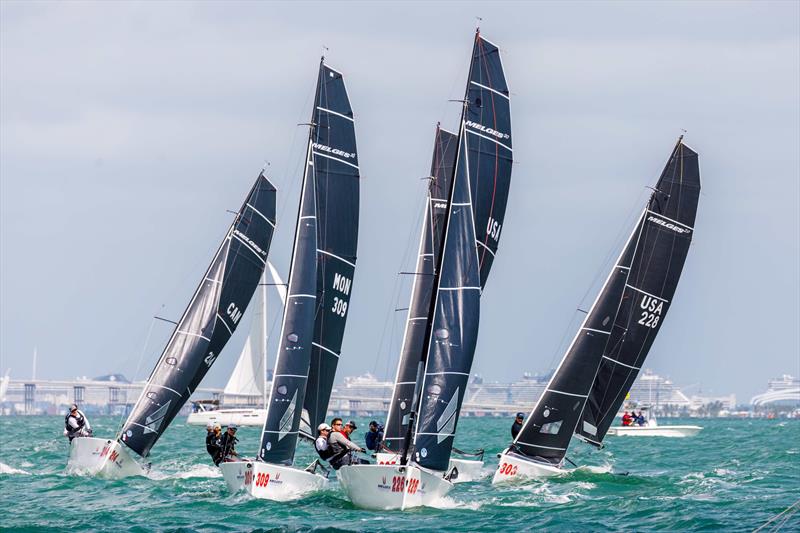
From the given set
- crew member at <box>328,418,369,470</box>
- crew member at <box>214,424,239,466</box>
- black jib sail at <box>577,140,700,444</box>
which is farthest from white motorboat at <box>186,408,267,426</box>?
crew member at <box>328,418,369,470</box>

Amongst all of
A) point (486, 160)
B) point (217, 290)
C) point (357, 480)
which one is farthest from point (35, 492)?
point (486, 160)

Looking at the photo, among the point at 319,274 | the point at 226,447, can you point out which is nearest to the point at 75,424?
the point at 226,447

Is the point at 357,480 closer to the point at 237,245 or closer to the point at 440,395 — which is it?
the point at 440,395

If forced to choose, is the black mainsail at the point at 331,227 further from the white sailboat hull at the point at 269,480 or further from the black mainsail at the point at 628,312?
the black mainsail at the point at 628,312

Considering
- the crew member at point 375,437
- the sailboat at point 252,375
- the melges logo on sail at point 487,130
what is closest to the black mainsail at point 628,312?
the crew member at point 375,437

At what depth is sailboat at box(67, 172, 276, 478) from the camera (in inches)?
1286

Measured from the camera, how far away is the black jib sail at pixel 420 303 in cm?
3284

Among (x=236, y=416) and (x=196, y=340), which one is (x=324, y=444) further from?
(x=236, y=416)

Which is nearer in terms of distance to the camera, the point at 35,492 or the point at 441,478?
the point at 441,478

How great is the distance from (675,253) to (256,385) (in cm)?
5126

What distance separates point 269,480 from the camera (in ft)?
86.5

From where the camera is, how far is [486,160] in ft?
105

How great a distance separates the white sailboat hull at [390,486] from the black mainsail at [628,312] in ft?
26.8

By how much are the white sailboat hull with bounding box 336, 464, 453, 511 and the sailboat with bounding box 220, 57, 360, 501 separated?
2.23 meters
